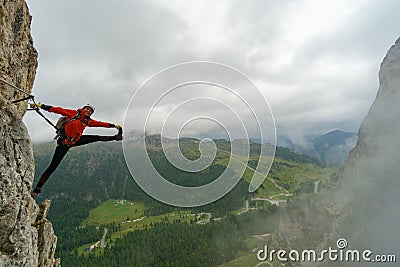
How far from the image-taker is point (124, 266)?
90.8 metres

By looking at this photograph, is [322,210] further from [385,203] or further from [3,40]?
[3,40]

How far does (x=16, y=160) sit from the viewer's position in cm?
1029

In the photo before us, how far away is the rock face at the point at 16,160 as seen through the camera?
9477 millimetres

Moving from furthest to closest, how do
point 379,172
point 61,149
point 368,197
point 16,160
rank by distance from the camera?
point 379,172 → point 368,197 → point 61,149 → point 16,160

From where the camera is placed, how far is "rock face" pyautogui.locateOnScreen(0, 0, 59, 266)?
9477mm

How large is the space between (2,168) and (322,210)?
2979 inches

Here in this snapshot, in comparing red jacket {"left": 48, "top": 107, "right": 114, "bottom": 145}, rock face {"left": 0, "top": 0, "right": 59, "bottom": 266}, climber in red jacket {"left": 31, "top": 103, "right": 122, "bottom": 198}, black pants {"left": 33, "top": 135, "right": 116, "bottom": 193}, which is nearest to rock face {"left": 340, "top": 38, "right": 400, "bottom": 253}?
black pants {"left": 33, "top": 135, "right": 116, "bottom": 193}

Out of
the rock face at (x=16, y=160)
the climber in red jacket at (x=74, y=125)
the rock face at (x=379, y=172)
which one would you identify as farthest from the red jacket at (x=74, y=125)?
the rock face at (x=379, y=172)

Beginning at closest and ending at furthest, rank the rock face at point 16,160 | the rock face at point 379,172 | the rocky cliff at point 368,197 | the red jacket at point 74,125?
the rock face at point 16,160
the red jacket at point 74,125
the rock face at point 379,172
the rocky cliff at point 368,197

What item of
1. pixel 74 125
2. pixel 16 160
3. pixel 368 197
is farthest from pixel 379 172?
pixel 16 160

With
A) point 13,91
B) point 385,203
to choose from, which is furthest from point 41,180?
point 385,203

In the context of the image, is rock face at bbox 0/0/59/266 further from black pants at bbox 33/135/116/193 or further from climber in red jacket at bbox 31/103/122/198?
climber in red jacket at bbox 31/103/122/198

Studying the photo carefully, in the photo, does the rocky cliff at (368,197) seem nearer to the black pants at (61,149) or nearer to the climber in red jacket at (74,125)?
the black pants at (61,149)

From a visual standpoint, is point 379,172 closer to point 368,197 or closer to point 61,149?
point 368,197
